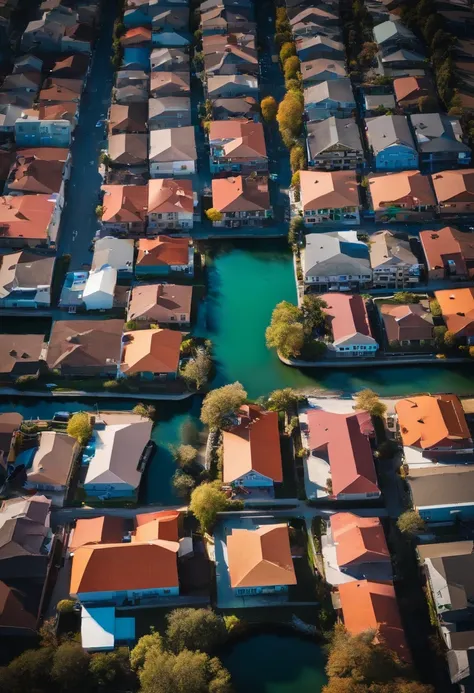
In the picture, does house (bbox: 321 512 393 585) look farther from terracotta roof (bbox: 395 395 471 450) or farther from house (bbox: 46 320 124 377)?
house (bbox: 46 320 124 377)

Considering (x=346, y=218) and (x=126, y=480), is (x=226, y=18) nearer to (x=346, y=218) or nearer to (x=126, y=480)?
(x=346, y=218)

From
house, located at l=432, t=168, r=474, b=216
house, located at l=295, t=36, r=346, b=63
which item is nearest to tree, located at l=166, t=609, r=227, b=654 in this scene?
house, located at l=432, t=168, r=474, b=216

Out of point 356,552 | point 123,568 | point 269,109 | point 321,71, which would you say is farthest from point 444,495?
point 321,71

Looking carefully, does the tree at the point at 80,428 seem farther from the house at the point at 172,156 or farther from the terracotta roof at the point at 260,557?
the house at the point at 172,156

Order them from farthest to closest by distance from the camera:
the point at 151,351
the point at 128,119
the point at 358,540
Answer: the point at 128,119 → the point at 151,351 → the point at 358,540

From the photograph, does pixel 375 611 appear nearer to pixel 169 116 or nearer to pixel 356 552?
pixel 356 552

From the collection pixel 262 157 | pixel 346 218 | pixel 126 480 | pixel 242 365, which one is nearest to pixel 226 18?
pixel 262 157
